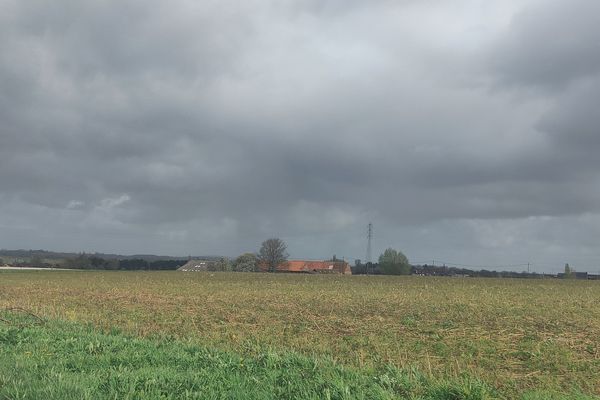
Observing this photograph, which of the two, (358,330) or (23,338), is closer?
(23,338)

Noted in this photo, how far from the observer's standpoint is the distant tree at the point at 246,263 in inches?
5615

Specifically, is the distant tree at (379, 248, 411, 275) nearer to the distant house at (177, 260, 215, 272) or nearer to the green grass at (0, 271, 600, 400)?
the distant house at (177, 260, 215, 272)

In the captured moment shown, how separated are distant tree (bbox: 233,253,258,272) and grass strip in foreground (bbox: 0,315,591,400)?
132m

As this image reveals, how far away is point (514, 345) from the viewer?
15.2m

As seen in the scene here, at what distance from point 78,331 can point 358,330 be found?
29.4 feet

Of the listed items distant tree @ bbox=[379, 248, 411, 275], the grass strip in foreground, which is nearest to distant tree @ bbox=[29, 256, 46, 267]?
distant tree @ bbox=[379, 248, 411, 275]

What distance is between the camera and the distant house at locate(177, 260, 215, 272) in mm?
146875

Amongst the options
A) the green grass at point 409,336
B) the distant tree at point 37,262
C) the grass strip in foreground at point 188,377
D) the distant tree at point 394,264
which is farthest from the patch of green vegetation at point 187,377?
the distant tree at point 37,262

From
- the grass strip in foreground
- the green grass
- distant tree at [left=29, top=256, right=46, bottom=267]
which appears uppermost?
the grass strip in foreground

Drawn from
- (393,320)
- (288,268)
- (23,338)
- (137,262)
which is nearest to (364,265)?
(288,268)

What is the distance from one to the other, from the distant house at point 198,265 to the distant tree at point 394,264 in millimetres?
47783

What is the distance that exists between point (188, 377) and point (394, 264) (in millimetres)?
131669

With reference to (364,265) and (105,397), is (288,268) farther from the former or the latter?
(105,397)

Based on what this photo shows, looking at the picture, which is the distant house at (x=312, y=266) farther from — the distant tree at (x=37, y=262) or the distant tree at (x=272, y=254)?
the distant tree at (x=37, y=262)
